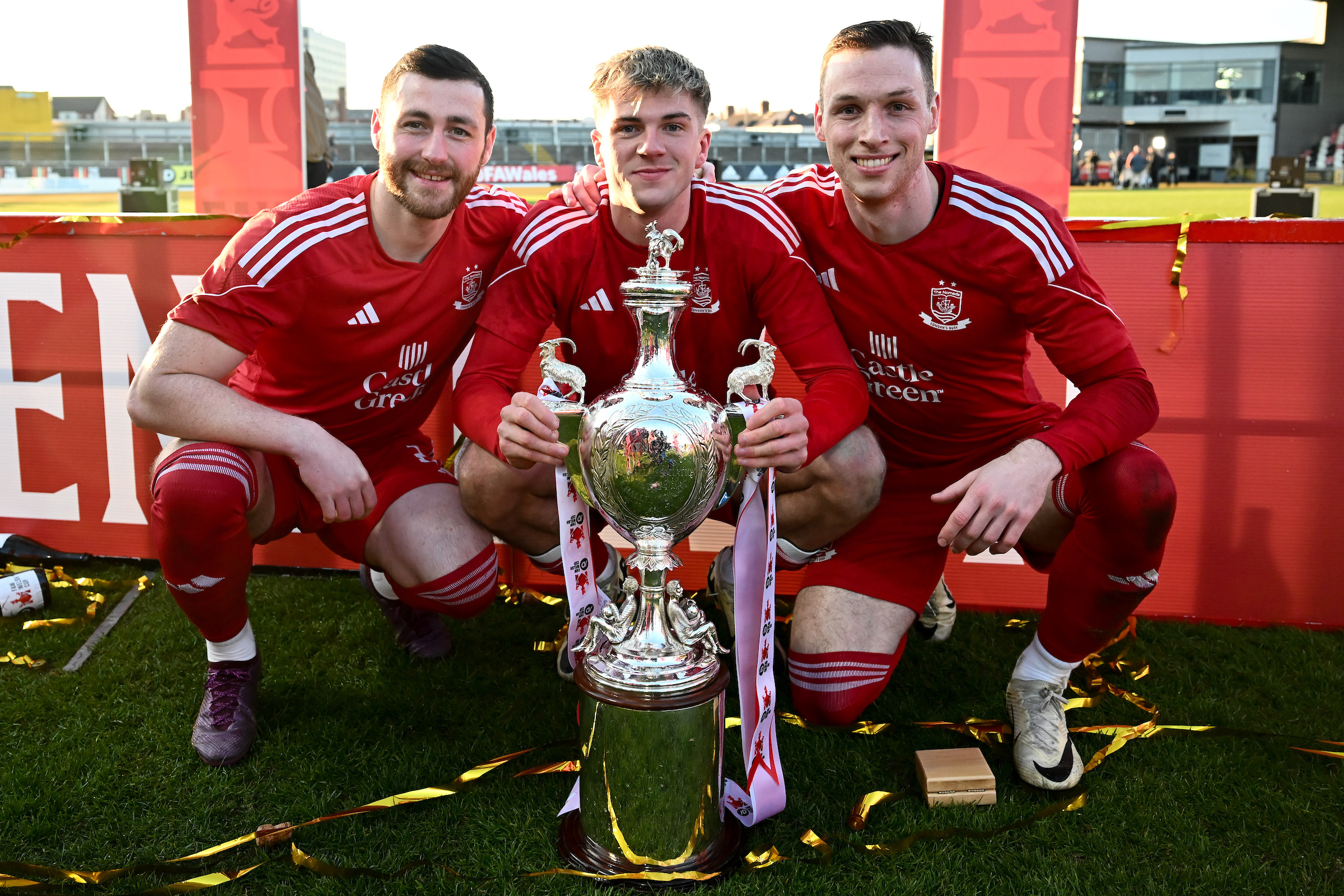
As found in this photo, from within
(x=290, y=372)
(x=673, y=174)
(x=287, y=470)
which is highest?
(x=673, y=174)

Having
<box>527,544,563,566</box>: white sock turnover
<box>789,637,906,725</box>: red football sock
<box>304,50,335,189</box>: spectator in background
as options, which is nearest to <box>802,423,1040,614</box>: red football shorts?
<box>789,637,906,725</box>: red football sock

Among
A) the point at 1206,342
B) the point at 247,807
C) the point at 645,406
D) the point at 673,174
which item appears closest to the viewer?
the point at 645,406

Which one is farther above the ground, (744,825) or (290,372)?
(290,372)

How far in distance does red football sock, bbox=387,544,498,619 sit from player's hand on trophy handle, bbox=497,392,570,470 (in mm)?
656

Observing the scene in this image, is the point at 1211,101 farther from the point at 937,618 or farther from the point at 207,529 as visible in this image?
the point at 207,529

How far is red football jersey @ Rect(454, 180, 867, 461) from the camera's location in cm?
217

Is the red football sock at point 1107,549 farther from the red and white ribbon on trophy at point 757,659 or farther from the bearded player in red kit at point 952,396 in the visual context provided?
the red and white ribbon on trophy at point 757,659

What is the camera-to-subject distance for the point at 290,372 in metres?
2.39

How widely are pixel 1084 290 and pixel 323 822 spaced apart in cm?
189

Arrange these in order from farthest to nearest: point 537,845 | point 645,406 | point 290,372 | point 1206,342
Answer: point 1206,342, point 290,372, point 537,845, point 645,406

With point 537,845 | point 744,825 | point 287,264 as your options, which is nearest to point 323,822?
point 537,845

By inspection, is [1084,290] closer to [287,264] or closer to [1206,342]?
[1206,342]

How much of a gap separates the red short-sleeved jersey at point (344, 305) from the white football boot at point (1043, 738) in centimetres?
155

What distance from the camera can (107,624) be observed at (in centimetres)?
279
